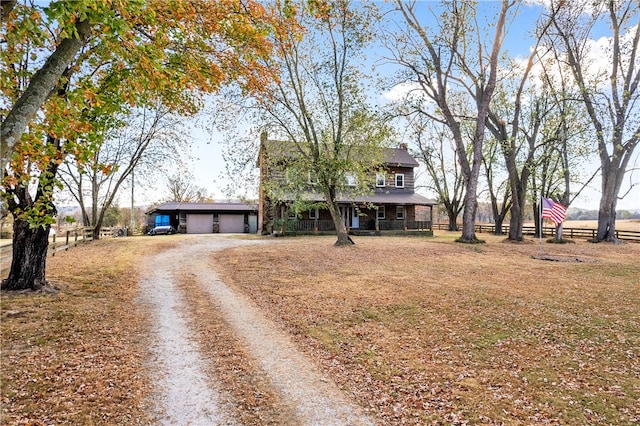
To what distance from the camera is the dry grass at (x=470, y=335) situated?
4492 mm

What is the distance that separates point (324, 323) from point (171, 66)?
5.79 metres

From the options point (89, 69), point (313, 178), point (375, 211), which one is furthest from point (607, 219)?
point (89, 69)

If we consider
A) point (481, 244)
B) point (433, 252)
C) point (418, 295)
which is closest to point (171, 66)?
point (418, 295)

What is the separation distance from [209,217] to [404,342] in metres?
33.3

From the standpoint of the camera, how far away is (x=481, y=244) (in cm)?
2233

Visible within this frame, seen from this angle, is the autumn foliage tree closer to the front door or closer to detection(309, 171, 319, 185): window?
detection(309, 171, 319, 185): window

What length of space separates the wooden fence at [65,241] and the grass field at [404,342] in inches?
51.1

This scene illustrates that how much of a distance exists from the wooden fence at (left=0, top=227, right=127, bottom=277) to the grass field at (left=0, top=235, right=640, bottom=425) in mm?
1297

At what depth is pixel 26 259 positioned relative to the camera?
9070 mm

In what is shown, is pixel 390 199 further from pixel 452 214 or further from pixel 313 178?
pixel 452 214

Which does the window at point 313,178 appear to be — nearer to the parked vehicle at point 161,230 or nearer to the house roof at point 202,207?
the house roof at point 202,207

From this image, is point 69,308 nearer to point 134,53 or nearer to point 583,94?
point 134,53

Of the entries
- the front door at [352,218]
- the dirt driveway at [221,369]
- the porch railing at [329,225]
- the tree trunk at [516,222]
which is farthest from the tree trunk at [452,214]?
the dirt driveway at [221,369]

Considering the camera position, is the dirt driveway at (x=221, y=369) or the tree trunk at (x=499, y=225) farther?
the tree trunk at (x=499, y=225)
